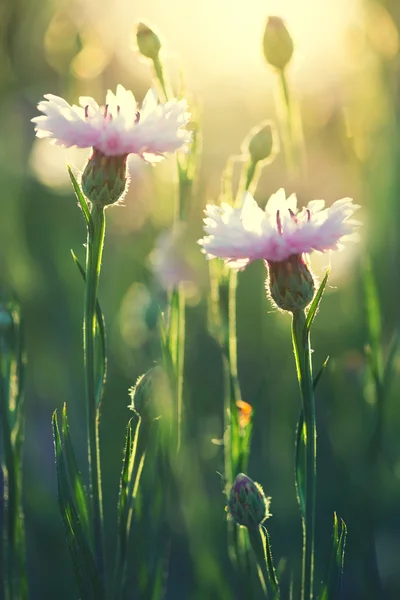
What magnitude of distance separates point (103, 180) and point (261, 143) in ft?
1.06

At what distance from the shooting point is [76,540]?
67 centimetres

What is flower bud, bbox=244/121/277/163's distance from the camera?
93 cm

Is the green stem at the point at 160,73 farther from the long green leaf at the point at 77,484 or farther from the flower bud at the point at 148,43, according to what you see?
the long green leaf at the point at 77,484

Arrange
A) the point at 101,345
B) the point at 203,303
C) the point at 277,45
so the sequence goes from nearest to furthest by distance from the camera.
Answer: the point at 101,345, the point at 277,45, the point at 203,303

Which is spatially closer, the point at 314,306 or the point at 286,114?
the point at 314,306

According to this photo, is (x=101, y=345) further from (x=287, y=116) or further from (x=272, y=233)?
(x=287, y=116)

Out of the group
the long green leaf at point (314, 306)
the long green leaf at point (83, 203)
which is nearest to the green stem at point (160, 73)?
the long green leaf at point (83, 203)

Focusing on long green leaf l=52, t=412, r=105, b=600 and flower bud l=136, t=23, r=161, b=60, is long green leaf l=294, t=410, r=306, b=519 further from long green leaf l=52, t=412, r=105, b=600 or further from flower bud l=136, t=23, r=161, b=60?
flower bud l=136, t=23, r=161, b=60

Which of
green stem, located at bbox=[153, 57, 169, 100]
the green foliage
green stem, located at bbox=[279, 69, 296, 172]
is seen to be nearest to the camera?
the green foliage

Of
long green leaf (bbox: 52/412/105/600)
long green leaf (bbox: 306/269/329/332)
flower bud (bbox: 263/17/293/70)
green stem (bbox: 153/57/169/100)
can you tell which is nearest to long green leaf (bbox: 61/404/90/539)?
long green leaf (bbox: 52/412/105/600)

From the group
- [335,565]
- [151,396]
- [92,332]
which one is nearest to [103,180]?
[92,332]

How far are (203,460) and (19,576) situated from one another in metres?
0.62

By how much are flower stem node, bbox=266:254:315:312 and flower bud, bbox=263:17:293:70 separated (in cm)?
44

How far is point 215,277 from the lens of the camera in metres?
0.89
